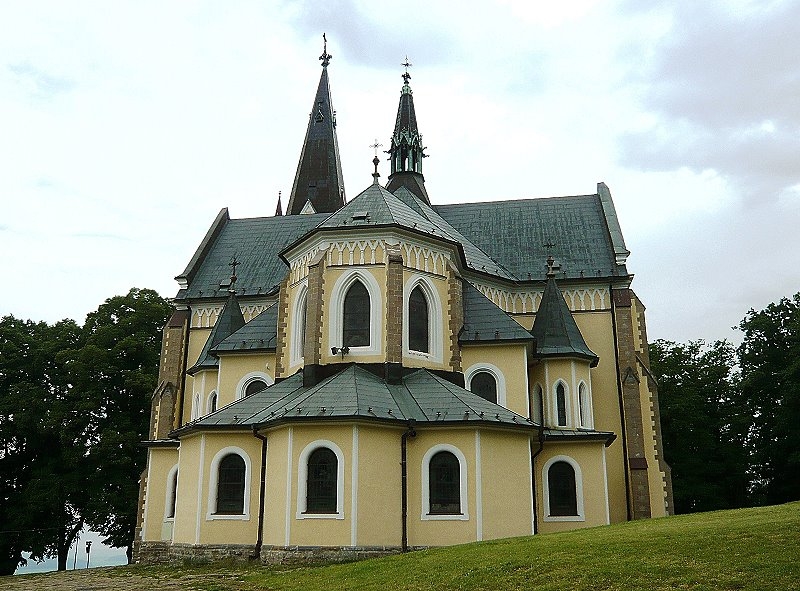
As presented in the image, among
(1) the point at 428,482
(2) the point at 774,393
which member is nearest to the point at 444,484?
(1) the point at 428,482

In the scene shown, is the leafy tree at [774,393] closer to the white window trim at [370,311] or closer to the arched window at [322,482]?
the white window trim at [370,311]

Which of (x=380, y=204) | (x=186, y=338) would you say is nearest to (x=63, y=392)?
(x=186, y=338)

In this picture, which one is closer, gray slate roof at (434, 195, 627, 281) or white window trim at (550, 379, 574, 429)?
white window trim at (550, 379, 574, 429)

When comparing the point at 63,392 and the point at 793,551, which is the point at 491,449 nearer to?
the point at 793,551

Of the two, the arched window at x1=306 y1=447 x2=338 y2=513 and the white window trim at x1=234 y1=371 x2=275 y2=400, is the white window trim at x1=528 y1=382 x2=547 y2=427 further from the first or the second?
the white window trim at x1=234 y1=371 x2=275 y2=400

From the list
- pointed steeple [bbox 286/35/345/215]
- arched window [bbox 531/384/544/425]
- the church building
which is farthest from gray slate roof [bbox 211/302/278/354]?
pointed steeple [bbox 286/35/345/215]

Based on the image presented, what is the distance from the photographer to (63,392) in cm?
4100

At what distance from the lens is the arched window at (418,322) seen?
27812mm

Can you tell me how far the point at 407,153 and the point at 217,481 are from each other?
1007 inches

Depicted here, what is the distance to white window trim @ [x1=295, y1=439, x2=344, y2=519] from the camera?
2175 cm

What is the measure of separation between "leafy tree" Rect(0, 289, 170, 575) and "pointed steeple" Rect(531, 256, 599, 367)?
21.1 metres

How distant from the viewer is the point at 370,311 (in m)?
27.1

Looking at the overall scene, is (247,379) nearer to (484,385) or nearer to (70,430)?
(484,385)

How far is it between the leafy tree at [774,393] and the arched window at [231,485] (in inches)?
1107
